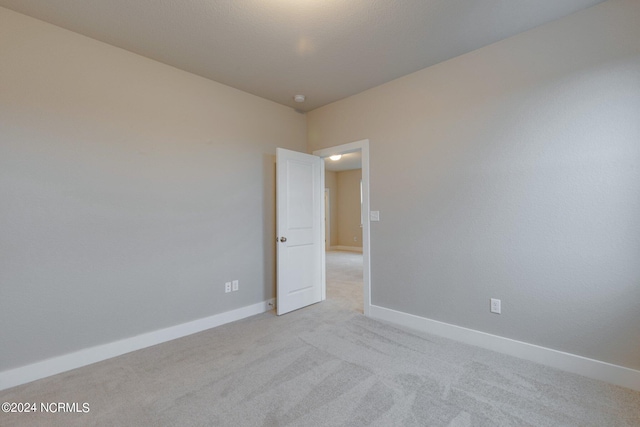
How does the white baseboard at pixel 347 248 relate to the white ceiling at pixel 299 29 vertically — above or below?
below

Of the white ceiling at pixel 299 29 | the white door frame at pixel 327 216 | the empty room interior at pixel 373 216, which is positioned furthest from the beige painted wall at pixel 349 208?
the white ceiling at pixel 299 29

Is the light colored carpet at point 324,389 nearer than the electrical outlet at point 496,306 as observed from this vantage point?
Yes

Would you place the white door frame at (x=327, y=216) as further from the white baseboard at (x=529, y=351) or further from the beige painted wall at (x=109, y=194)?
the white baseboard at (x=529, y=351)

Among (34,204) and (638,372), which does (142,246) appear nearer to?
(34,204)

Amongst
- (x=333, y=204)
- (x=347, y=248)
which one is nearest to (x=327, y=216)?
(x=333, y=204)

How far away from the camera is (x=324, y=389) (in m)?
1.83

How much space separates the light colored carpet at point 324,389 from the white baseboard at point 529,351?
0.07 metres

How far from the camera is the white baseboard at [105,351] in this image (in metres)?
1.95

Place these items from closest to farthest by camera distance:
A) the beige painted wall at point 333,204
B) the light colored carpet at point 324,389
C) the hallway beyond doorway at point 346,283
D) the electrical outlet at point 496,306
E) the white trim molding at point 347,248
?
1. the light colored carpet at point 324,389
2. the electrical outlet at point 496,306
3. the hallway beyond doorway at point 346,283
4. the white trim molding at point 347,248
5. the beige painted wall at point 333,204

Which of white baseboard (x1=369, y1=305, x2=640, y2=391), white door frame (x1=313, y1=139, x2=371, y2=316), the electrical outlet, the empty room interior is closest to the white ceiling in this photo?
the empty room interior

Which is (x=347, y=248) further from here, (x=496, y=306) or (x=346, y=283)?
(x=496, y=306)

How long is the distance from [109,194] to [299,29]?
2.12 m

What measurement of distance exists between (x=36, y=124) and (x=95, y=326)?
1.66 m

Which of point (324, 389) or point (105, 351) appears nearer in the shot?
point (324, 389)
